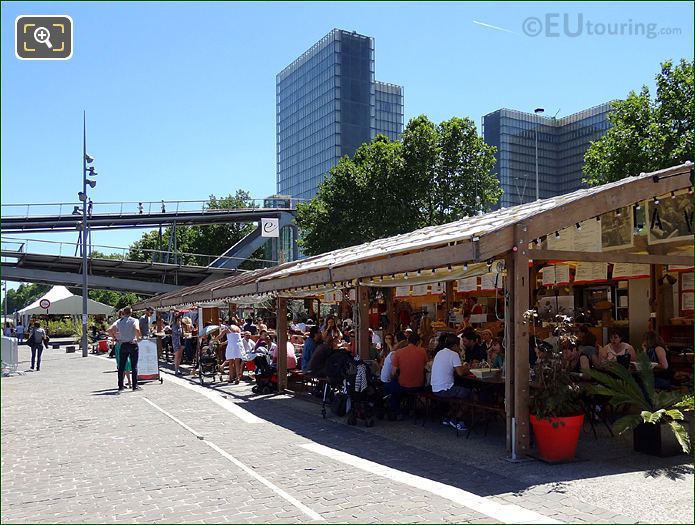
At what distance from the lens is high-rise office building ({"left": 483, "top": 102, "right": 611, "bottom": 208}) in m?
62.6

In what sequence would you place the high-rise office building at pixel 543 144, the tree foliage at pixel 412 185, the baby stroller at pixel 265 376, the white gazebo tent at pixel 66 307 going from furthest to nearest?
the high-rise office building at pixel 543 144
the white gazebo tent at pixel 66 307
the tree foliage at pixel 412 185
the baby stroller at pixel 265 376

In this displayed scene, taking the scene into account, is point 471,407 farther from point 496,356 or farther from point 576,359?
point 576,359

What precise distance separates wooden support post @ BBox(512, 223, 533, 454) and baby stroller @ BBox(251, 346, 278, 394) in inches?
295

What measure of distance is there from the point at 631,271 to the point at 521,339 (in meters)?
6.83

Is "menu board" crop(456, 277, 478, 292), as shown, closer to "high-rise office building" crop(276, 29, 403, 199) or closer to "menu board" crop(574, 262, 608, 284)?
"menu board" crop(574, 262, 608, 284)

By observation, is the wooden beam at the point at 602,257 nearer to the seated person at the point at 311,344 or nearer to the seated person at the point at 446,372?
the seated person at the point at 446,372

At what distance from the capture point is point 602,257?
8.52 meters

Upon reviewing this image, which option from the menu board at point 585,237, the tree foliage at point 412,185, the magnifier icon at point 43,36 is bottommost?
the menu board at point 585,237

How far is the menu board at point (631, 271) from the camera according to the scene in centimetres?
1312

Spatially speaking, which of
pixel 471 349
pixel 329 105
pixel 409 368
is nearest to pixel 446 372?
pixel 409 368

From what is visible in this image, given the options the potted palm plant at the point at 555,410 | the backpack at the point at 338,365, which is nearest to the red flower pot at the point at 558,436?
the potted palm plant at the point at 555,410

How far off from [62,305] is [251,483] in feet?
119

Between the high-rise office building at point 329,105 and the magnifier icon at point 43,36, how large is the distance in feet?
171

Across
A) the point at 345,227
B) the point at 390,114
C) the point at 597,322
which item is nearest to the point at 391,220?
the point at 345,227
